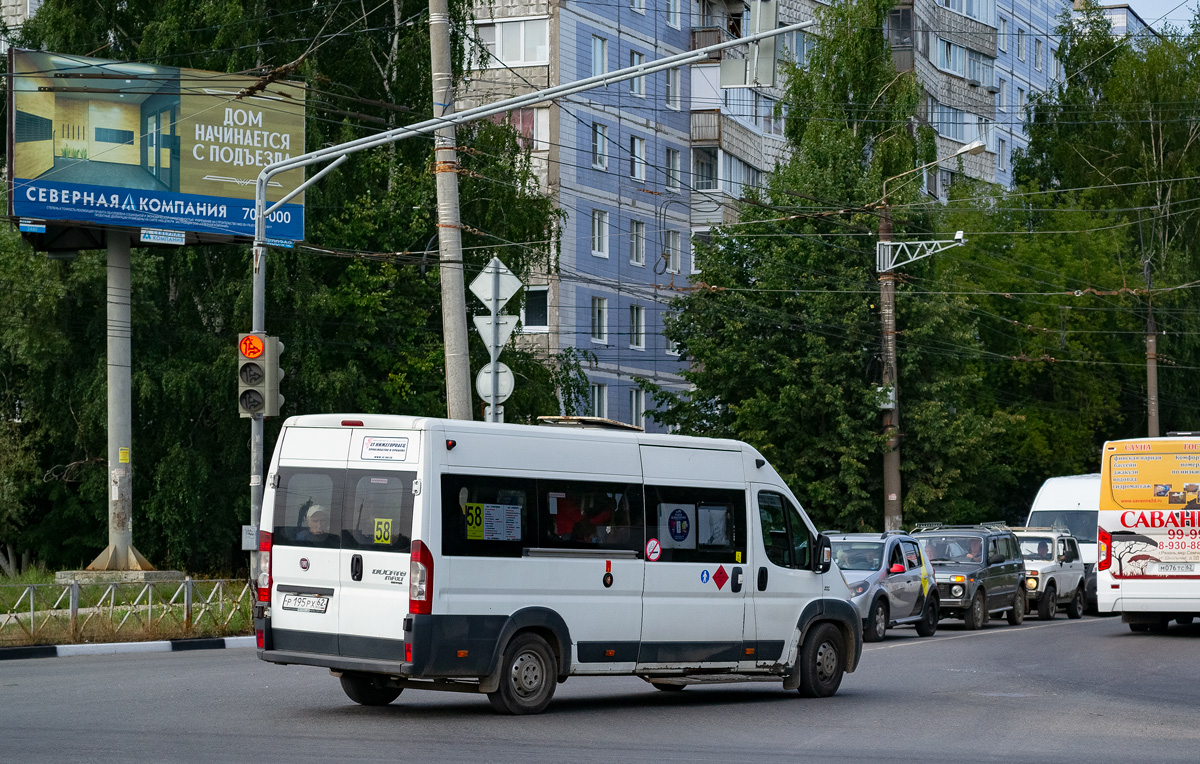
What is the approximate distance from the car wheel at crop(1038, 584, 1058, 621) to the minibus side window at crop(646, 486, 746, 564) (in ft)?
66.4

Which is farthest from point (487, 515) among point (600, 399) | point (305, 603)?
point (600, 399)

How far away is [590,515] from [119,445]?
19250 millimetres

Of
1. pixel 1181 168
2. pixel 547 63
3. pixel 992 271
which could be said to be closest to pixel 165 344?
pixel 547 63

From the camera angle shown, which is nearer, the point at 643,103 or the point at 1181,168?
the point at 643,103

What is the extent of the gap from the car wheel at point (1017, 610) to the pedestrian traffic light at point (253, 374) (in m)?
15.7

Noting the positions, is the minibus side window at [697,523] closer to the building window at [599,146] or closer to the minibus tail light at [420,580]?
the minibus tail light at [420,580]

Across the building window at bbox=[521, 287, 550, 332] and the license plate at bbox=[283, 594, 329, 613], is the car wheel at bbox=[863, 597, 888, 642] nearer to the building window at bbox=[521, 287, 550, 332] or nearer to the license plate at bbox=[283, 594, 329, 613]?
the license plate at bbox=[283, 594, 329, 613]

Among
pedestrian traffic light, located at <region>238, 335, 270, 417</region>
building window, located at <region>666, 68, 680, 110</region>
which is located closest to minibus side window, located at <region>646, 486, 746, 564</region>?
pedestrian traffic light, located at <region>238, 335, 270, 417</region>

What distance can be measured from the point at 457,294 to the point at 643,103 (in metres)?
35.6

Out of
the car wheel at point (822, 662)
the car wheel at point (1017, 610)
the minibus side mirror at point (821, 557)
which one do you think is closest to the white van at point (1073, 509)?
the car wheel at point (1017, 610)

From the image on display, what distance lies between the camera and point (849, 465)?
137 ft

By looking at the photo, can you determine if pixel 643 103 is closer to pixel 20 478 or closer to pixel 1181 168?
pixel 1181 168

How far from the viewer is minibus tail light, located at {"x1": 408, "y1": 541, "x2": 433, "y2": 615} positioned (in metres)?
12.4

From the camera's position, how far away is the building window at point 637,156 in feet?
182
